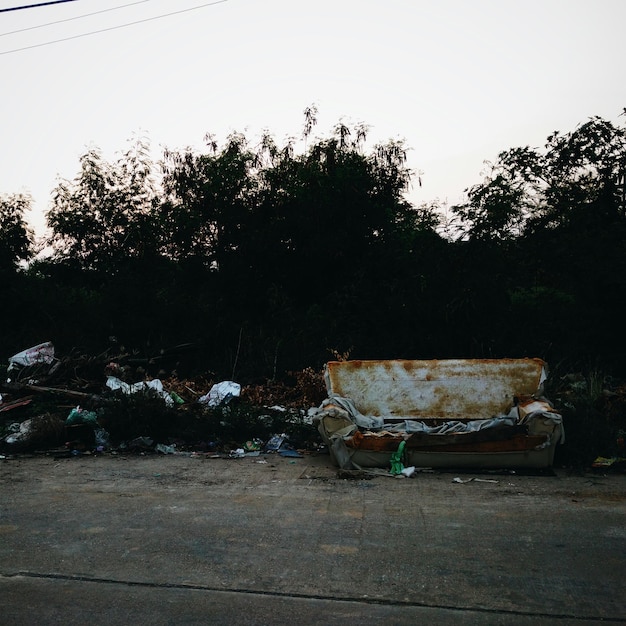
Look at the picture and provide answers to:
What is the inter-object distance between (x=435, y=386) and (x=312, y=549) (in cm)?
333

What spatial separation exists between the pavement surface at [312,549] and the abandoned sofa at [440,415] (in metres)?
0.23

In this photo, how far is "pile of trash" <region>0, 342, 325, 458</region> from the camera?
626cm

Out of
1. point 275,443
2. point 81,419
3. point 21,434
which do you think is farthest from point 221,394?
point 21,434

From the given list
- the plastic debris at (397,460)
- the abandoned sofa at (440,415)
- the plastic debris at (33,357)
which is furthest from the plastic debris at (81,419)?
the plastic debris at (397,460)

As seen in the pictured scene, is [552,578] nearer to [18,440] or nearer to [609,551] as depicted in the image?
[609,551]

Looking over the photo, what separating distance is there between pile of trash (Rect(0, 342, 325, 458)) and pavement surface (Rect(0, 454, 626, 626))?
108cm

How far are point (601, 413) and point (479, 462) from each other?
2.04m

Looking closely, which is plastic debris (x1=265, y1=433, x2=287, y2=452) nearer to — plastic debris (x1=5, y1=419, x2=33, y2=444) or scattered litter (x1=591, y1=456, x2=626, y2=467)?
plastic debris (x1=5, y1=419, x2=33, y2=444)

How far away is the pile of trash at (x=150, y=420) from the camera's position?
626cm

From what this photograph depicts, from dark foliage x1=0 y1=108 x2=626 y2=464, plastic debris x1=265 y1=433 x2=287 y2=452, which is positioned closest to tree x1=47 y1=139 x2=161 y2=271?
dark foliage x1=0 y1=108 x2=626 y2=464

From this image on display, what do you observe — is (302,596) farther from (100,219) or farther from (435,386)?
(100,219)

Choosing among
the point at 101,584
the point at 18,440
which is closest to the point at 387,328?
the point at 18,440

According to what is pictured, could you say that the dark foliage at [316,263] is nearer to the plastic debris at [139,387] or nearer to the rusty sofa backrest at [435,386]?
the plastic debris at [139,387]

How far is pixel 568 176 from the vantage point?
10.1 metres
